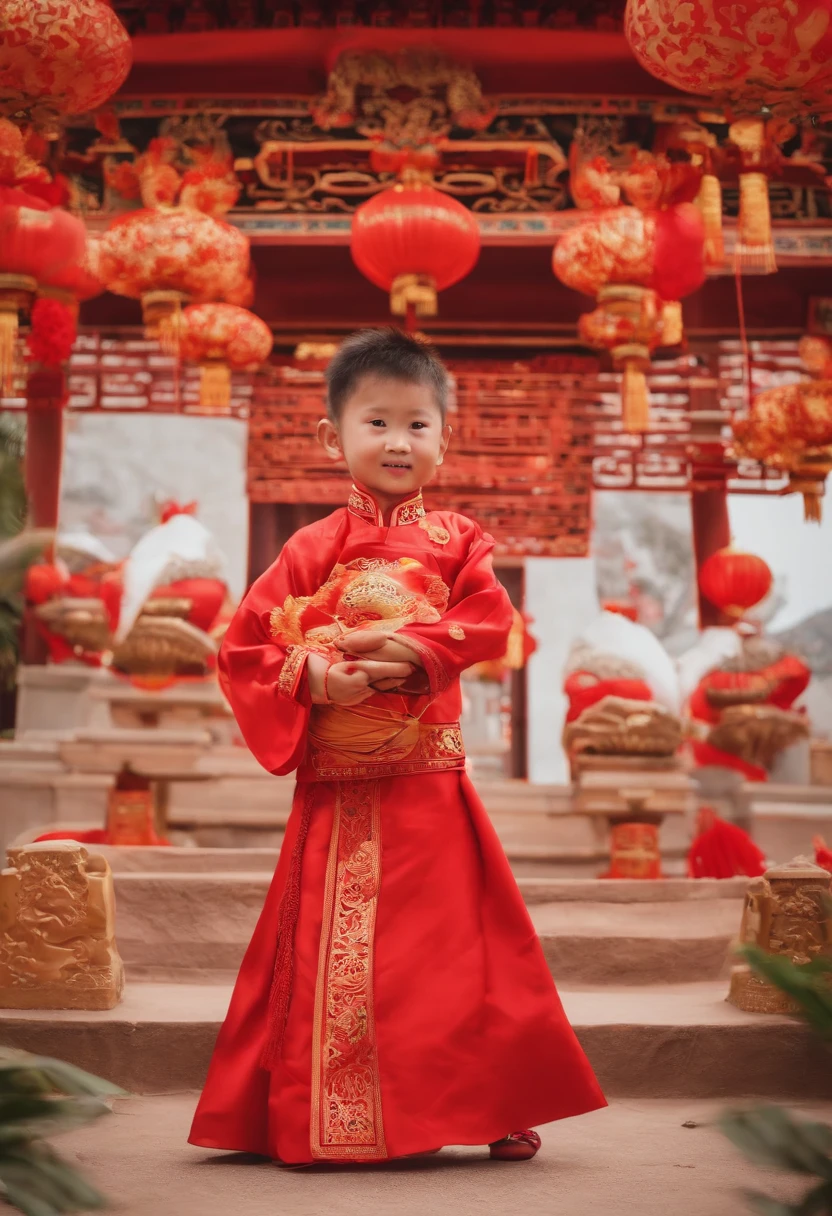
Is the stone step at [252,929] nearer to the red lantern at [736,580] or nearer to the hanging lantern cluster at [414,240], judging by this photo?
the hanging lantern cluster at [414,240]

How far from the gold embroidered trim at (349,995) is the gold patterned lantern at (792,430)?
5154 mm

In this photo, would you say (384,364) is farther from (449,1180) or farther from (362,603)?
(449,1180)

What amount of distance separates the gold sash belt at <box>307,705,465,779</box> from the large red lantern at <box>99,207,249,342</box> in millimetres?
4019

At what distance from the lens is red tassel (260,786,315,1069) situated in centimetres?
218

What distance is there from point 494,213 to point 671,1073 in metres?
5.28

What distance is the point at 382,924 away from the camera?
87.0 inches

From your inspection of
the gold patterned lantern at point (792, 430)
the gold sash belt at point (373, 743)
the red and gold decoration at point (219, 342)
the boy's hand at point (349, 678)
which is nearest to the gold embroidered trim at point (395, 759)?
the gold sash belt at point (373, 743)

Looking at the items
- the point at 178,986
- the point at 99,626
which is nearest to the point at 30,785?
the point at 99,626

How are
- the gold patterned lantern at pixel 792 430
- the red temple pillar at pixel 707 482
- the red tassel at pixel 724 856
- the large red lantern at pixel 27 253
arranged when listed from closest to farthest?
the red tassel at pixel 724 856, the large red lantern at pixel 27 253, the gold patterned lantern at pixel 792 430, the red temple pillar at pixel 707 482

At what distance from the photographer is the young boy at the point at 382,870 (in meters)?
2.14

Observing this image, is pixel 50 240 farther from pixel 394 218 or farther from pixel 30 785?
pixel 30 785

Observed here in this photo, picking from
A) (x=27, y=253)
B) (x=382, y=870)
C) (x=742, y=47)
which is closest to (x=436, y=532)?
(x=382, y=870)

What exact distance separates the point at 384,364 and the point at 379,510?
0.25 m

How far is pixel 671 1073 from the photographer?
2.89 metres
